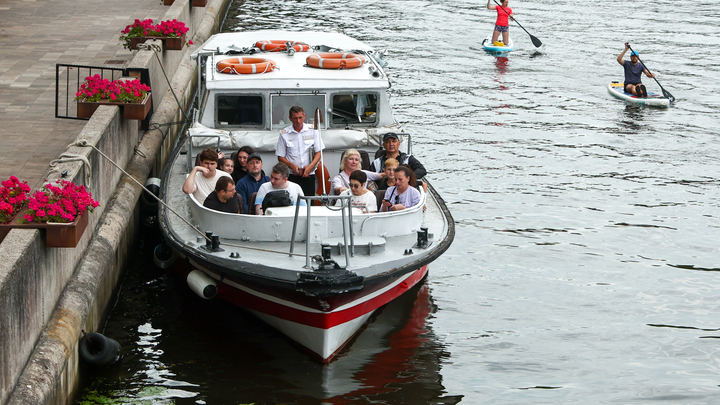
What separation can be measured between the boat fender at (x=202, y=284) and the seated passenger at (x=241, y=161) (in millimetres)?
1691

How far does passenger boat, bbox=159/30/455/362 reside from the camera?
9.12 metres

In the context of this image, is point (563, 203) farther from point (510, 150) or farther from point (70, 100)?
point (70, 100)

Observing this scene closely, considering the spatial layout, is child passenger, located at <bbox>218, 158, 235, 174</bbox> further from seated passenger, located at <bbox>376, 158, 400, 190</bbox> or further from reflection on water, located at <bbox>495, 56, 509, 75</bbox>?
reflection on water, located at <bbox>495, 56, 509, 75</bbox>

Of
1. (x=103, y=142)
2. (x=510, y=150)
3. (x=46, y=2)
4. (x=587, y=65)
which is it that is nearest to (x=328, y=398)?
(x=103, y=142)

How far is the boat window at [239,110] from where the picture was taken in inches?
475

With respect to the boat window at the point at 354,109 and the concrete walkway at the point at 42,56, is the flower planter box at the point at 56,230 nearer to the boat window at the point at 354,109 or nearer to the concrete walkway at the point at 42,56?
the concrete walkway at the point at 42,56

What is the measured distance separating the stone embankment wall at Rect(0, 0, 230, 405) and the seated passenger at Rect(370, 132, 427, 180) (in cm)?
325

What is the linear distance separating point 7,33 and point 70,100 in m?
5.76

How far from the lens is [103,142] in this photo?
10461mm

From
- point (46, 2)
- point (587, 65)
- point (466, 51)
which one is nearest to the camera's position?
point (46, 2)

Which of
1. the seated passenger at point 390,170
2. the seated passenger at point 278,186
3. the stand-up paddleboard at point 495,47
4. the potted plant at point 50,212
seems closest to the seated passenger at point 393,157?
the seated passenger at point 390,170

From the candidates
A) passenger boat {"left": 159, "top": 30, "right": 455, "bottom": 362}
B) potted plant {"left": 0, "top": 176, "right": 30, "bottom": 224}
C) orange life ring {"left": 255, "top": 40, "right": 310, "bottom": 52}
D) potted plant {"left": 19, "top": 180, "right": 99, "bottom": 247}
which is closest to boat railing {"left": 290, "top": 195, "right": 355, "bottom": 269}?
passenger boat {"left": 159, "top": 30, "right": 455, "bottom": 362}

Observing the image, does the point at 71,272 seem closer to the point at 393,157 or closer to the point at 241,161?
the point at 241,161

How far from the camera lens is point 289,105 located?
39.7 feet
